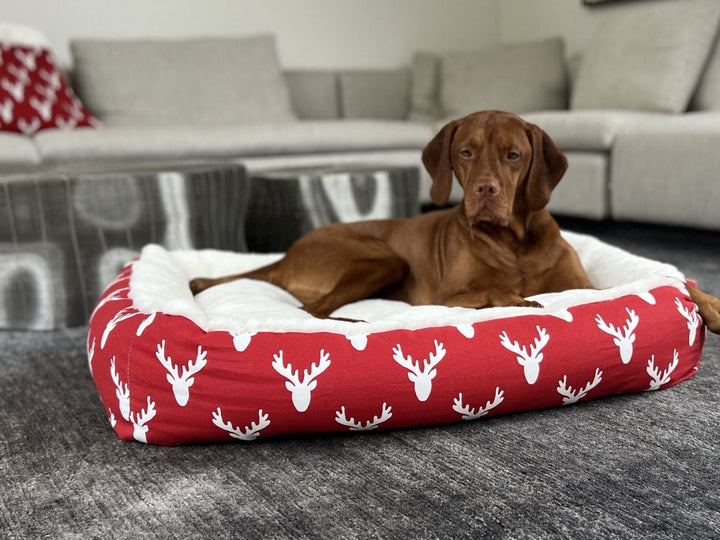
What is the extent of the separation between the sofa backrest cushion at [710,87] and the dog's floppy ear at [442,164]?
8.25 ft

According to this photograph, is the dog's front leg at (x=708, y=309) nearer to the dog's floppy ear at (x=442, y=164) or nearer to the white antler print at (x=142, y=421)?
the dog's floppy ear at (x=442, y=164)

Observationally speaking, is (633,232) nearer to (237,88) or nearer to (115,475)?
(237,88)

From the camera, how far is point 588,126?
3.83 m

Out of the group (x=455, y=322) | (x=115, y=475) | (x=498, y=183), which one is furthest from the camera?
(x=498, y=183)

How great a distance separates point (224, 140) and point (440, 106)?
1912mm

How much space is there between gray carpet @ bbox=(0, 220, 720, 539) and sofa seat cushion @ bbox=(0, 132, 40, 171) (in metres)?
2.03

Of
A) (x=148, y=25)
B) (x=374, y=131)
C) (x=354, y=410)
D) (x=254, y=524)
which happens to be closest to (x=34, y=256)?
(x=354, y=410)

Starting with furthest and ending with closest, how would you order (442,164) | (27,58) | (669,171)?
(27,58), (669,171), (442,164)

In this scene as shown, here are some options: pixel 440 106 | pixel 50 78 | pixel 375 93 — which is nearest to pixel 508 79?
pixel 440 106

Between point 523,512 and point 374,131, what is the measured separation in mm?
3455

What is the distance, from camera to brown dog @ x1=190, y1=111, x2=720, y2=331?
196cm

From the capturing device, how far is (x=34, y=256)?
245 centimetres

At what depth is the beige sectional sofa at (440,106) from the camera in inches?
140

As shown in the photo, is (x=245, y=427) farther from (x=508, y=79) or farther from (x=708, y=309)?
(x=508, y=79)
